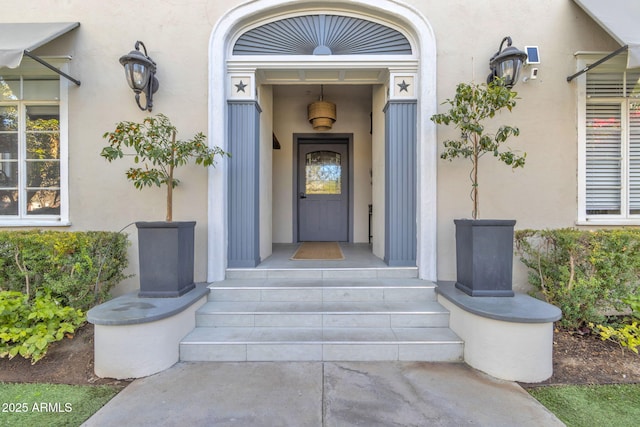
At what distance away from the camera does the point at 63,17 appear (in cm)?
345

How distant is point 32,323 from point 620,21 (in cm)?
597

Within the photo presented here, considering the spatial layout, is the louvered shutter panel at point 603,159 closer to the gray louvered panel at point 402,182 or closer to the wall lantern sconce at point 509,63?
the wall lantern sconce at point 509,63

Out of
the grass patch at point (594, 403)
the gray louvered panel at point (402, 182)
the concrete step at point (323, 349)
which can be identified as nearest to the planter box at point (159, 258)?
the concrete step at point (323, 349)

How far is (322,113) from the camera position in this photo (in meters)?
5.45

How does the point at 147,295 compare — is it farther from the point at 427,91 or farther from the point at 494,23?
the point at 494,23

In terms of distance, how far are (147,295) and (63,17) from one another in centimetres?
327

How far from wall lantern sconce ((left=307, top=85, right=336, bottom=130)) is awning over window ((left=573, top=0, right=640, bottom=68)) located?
339 cm

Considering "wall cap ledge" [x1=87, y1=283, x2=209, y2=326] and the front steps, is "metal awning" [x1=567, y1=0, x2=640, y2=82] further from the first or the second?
"wall cap ledge" [x1=87, y1=283, x2=209, y2=326]

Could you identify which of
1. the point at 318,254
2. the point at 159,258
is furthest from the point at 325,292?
the point at 159,258

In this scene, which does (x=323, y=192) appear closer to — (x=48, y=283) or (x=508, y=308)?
(x=508, y=308)

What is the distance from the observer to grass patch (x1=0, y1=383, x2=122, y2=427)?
1.84 meters

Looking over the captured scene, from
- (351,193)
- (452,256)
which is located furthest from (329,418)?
(351,193)

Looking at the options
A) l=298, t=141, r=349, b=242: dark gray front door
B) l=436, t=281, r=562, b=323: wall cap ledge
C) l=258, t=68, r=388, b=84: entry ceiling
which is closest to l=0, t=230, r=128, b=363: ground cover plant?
l=258, t=68, r=388, b=84: entry ceiling

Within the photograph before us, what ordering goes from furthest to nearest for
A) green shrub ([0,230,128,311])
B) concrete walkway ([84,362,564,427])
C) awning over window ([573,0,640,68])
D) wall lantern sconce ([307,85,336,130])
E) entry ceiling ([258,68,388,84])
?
1. wall lantern sconce ([307,85,336,130])
2. entry ceiling ([258,68,388,84])
3. green shrub ([0,230,128,311])
4. awning over window ([573,0,640,68])
5. concrete walkway ([84,362,564,427])
